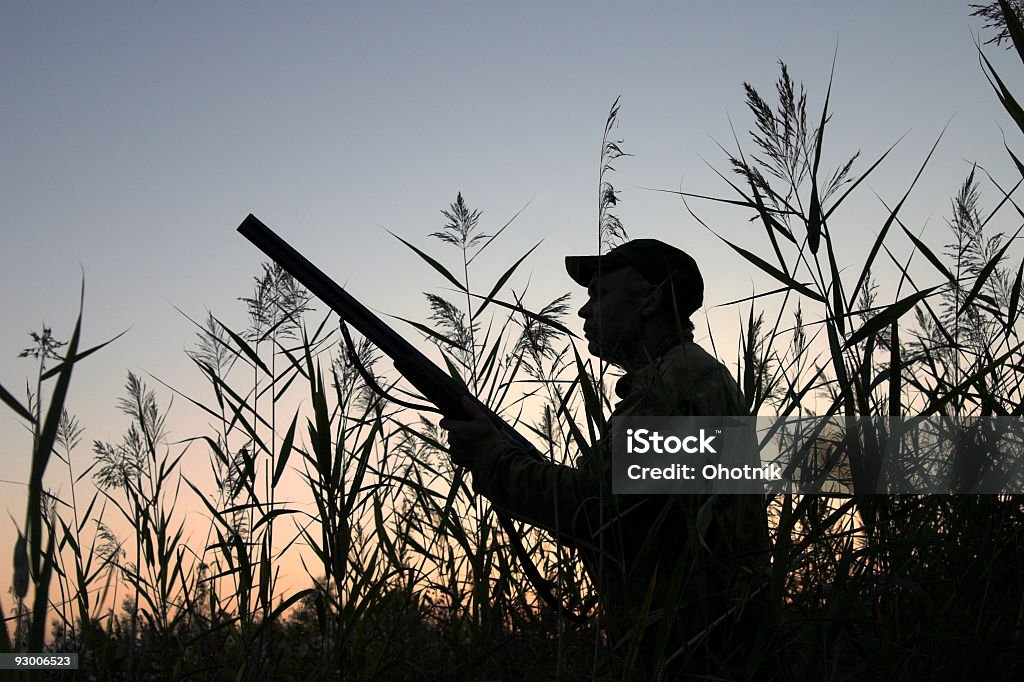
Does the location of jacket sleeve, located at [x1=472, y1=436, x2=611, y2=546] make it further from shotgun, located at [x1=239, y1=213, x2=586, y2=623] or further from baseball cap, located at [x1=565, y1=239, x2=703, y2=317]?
baseball cap, located at [x1=565, y1=239, x2=703, y2=317]

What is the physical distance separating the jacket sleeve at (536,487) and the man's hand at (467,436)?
4cm

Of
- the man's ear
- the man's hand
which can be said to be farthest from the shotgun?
the man's ear

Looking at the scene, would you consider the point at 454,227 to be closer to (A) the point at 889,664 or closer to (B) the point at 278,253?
(B) the point at 278,253

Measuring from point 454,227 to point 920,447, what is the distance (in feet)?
5.79

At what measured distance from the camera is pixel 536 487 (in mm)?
2396

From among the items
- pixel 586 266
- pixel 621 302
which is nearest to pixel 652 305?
pixel 621 302

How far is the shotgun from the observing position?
287 cm

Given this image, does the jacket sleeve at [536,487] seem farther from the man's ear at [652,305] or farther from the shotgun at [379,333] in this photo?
the man's ear at [652,305]

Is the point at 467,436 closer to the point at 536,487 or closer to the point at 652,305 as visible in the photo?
the point at 536,487

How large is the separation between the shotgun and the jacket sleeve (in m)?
0.15

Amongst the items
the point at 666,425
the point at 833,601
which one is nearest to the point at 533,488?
the point at 666,425

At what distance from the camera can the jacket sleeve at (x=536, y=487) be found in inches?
86.7

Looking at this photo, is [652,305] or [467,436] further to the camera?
[652,305]

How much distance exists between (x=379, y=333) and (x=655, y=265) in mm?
1048
